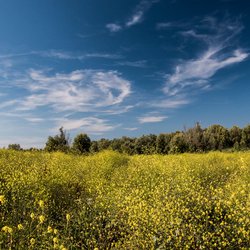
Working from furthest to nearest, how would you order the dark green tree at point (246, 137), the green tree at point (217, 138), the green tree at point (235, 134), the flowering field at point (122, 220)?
the green tree at point (235, 134)
the dark green tree at point (246, 137)
the green tree at point (217, 138)
the flowering field at point (122, 220)

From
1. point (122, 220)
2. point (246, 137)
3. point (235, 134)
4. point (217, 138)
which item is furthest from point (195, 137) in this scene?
point (122, 220)

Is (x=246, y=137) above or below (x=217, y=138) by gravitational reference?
above

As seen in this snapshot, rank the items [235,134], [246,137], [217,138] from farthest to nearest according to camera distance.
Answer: [235,134]
[246,137]
[217,138]

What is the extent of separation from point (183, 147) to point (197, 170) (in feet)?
105

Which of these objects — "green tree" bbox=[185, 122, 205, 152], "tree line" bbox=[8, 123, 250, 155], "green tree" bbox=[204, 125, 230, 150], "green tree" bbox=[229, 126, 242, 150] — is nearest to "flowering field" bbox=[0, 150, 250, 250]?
"tree line" bbox=[8, 123, 250, 155]

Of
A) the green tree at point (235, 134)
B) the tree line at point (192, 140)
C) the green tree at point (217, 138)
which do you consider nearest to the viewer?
the tree line at point (192, 140)

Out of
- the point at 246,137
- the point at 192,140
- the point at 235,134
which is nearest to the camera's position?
the point at 192,140

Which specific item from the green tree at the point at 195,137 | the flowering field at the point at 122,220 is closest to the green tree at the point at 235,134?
the green tree at the point at 195,137

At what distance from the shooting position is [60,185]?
1065cm

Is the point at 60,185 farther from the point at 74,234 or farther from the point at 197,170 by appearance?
the point at 197,170

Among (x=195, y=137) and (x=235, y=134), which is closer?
(x=195, y=137)

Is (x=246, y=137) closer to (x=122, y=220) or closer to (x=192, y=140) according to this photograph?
(x=192, y=140)

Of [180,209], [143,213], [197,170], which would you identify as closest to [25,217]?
[143,213]

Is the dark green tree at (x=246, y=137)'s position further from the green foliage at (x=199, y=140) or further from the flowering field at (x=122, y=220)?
the flowering field at (x=122, y=220)
